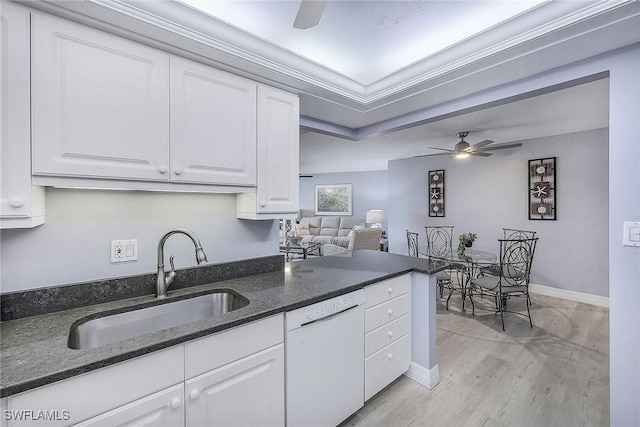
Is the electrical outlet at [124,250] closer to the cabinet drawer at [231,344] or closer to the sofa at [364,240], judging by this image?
the cabinet drawer at [231,344]

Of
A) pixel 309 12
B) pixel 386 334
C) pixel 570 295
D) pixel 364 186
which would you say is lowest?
pixel 570 295

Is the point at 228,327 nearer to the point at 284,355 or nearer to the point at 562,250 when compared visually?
the point at 284,355

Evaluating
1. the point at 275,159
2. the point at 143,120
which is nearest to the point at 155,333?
the point at 143,120

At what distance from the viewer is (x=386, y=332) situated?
6.54 ft

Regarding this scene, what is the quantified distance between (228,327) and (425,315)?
1.53m

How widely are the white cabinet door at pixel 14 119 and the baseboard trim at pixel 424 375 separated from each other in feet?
8.17

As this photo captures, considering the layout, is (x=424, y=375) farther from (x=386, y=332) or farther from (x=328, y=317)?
(x=328, y=317)

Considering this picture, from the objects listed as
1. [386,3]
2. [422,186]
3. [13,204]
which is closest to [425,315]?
[386,3]

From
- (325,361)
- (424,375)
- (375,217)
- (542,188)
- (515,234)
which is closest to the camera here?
(325,361)

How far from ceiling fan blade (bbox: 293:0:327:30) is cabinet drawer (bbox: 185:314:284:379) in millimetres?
1365

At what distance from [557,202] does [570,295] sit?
1353mm

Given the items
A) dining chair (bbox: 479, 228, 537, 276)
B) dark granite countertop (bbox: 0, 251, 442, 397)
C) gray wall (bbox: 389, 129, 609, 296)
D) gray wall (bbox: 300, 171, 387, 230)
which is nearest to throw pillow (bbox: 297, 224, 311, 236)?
gray wall (bbox: 300, 171, 387, 230)

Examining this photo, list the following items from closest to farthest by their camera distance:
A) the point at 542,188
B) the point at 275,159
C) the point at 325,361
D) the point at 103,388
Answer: the point at 103,388 < the point at 325,361 < the point at 275,159 < the point at 542,188

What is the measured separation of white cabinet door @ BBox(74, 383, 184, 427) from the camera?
0.95m
